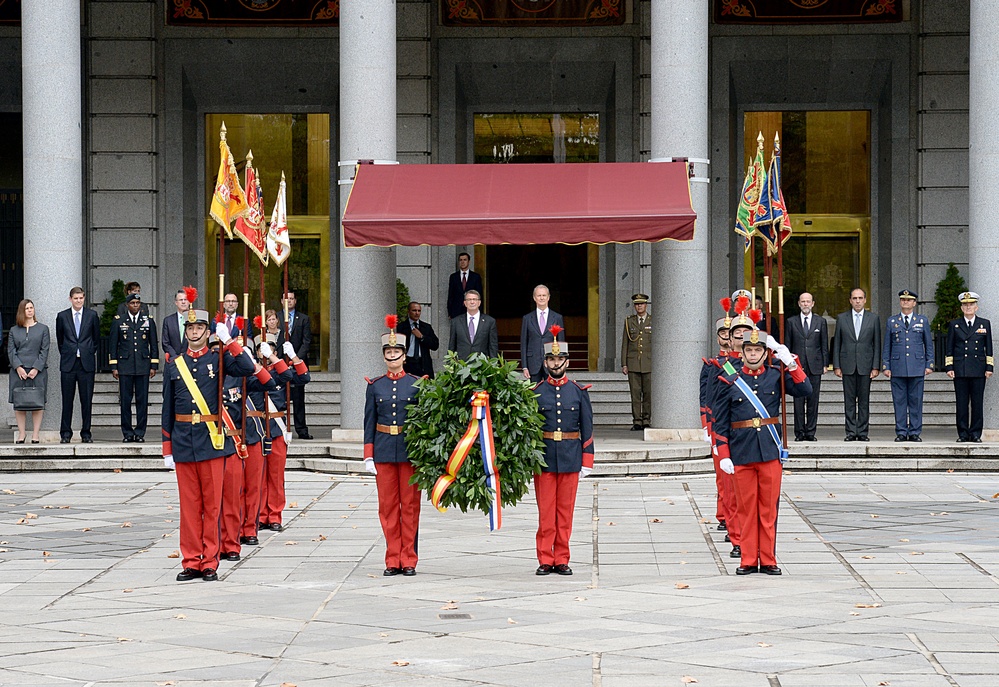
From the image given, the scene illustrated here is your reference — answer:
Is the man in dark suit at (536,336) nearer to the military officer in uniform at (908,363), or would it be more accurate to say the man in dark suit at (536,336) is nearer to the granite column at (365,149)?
the granite column at (365,149)

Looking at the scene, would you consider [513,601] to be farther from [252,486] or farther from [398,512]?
[252,486]

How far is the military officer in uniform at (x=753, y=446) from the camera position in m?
11.6

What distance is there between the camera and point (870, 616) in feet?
32.1

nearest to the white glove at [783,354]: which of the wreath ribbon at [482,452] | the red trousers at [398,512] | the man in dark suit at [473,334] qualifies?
the wreath ribbon at [482,452]

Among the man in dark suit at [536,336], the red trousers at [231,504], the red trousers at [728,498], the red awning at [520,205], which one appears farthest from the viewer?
the red awning at [520,205]

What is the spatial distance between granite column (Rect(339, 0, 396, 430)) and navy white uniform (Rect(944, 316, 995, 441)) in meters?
7.43

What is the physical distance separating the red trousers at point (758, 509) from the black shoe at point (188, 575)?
163 inches

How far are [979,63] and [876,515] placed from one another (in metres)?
8.56

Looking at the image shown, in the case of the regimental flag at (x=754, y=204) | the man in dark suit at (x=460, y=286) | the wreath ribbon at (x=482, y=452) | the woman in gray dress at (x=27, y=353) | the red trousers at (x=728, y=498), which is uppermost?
the regimental flag at (x=754, y=204)

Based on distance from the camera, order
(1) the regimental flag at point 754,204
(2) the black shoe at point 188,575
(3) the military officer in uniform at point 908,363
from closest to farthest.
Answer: (2) the black shoe at point 188,575, (1) the regimental flag at point 754,204, (3) the military officer in uniform at point 908,363

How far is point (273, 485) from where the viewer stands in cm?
1427

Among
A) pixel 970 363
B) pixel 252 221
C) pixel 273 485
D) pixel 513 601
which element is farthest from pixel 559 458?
pixel 970 363

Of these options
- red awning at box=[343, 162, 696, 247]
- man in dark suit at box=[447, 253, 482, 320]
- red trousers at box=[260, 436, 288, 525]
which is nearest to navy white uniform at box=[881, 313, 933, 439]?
red awning at box=[343, 162, 696, 247]

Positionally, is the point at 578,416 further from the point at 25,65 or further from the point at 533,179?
the point at 25,65
